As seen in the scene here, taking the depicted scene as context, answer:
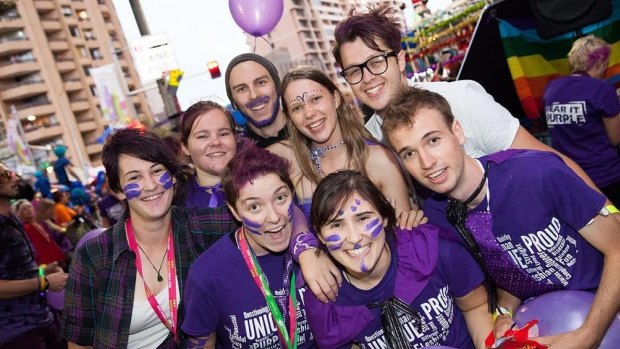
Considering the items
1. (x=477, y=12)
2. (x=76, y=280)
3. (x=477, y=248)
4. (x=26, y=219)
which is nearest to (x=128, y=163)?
(x=76, y=280)

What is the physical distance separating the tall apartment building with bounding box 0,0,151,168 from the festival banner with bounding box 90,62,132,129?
1354 inches

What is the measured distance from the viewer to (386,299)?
76.3 inches

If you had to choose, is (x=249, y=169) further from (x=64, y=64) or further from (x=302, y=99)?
(x=64, y=64)

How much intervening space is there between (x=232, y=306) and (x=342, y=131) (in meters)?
1.22

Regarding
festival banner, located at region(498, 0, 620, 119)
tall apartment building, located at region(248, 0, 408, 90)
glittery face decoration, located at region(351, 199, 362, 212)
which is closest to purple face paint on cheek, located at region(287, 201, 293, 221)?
glittery face decoration, located at region(351, 199, 362, 212)

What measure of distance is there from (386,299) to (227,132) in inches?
61.9

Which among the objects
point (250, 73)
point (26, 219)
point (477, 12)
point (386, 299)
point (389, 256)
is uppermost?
point (477, 12)

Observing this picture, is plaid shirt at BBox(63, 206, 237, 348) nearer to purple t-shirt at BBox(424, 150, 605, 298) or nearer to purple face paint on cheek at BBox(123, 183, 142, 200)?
purple face paint on cheek at BBox(123, 183, 142, 200)

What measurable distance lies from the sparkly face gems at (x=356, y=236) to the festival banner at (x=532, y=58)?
3987 millimetres

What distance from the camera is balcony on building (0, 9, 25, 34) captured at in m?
44.7

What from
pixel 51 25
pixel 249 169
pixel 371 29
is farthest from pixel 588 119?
pixel 51 25

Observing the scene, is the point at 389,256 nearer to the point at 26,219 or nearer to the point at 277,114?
the point at 277,114

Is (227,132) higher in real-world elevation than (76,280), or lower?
higher

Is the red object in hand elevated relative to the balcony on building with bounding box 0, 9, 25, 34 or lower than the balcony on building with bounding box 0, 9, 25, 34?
lower
